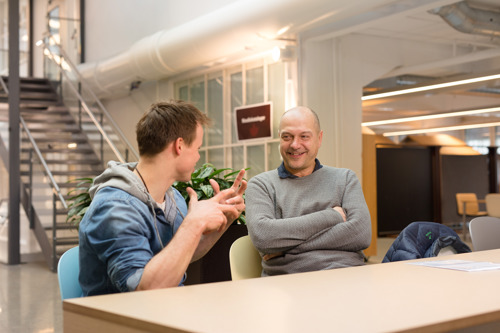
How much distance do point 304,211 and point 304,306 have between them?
1.54 m

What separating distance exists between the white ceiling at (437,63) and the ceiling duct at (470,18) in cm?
6

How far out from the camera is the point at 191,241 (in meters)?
2.05

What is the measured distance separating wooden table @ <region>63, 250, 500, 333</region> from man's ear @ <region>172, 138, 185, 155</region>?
499 mm

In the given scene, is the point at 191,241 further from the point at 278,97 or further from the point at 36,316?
the point at 278,97

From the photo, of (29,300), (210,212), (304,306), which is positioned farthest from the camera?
(29,300)

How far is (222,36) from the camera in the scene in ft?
26.0

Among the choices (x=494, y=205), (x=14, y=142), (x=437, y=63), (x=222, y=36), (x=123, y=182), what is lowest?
(x=494, y=205)

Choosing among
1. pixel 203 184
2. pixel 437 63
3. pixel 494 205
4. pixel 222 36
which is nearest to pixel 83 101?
pixel 222 36

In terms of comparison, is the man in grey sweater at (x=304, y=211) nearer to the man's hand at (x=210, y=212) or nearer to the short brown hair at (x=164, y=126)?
the man's hand at (x=210, y=212)

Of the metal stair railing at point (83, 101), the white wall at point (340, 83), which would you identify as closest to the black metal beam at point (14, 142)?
the metal stair railing at point (83, 101)

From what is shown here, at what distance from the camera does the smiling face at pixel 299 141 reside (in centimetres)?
329

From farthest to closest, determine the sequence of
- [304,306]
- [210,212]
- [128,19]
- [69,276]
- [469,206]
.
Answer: [469,206], [128,19], [69,276], [210,212], [304,306]

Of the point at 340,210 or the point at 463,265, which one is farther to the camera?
the point at 340,210

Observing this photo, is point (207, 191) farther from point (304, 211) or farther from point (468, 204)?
point (468, 204)
